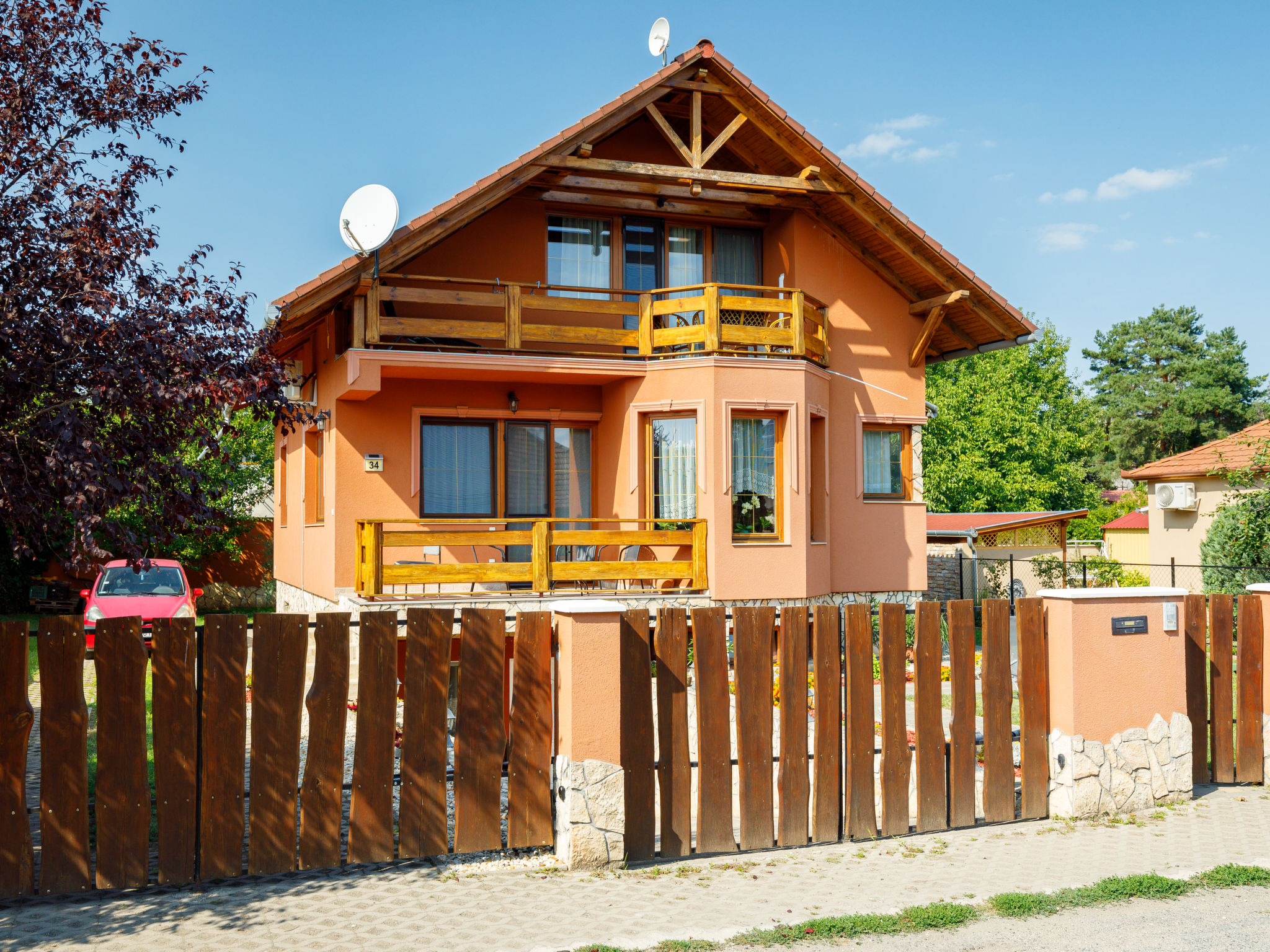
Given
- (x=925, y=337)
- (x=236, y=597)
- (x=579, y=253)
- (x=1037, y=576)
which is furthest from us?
(x=236, y=597)

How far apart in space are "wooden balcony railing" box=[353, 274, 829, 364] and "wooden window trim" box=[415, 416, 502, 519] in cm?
128

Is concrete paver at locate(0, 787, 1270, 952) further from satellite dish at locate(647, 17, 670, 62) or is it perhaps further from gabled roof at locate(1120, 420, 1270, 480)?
gabled roof at locate(1120, 420, 1270, 480)

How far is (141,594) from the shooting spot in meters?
15.6

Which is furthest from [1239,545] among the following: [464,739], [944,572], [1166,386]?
[1166,386]

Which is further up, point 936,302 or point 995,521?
point 936,302

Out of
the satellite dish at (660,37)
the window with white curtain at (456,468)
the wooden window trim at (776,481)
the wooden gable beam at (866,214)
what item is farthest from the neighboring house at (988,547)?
the satellite dish at (660,37)

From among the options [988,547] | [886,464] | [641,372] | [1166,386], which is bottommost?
[988,547]

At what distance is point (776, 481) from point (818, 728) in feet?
26.3

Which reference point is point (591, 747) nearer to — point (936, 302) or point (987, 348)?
point (936, 302)

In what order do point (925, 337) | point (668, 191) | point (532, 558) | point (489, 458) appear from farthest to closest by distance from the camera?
1. point (925, 337)
2. point (489, 458)
3. point (668, 191)
4. point (532, 558)

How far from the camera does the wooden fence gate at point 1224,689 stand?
7684 millimetres

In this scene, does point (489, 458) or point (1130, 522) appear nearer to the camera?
point (489, 458)

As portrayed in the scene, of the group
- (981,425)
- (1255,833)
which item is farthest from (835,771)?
(981,425)

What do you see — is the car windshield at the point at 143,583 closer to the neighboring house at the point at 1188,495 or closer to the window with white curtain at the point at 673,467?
the window with white curtain at the point at 673,467
